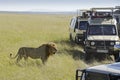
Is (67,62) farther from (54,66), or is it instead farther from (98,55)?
(98,55)

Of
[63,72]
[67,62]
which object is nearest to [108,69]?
[63,72]

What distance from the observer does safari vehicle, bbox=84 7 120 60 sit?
687 inches

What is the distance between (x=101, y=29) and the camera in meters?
18.5

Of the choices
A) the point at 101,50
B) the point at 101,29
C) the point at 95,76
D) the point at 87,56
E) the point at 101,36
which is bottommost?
the point at 87,56

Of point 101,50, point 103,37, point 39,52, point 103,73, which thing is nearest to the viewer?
point 103,73

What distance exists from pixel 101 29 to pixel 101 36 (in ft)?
1.67

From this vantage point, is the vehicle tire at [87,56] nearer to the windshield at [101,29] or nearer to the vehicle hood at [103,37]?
the vehicle hood at [103,37]

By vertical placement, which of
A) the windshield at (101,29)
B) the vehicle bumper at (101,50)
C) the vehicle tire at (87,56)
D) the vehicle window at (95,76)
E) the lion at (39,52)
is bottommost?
the vehicle tire at (87,56)

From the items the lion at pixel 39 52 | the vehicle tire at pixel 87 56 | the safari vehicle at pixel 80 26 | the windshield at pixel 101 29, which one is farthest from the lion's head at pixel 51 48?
the safari vehicle at pixel 80 26

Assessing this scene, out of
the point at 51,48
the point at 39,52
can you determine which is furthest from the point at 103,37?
the point at 39,52

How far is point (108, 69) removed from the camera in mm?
6398

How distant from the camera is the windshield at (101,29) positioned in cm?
1833

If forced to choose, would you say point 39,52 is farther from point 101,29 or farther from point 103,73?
point 103,73

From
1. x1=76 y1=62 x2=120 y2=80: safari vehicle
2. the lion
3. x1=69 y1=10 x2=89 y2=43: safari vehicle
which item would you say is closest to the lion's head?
the lion
